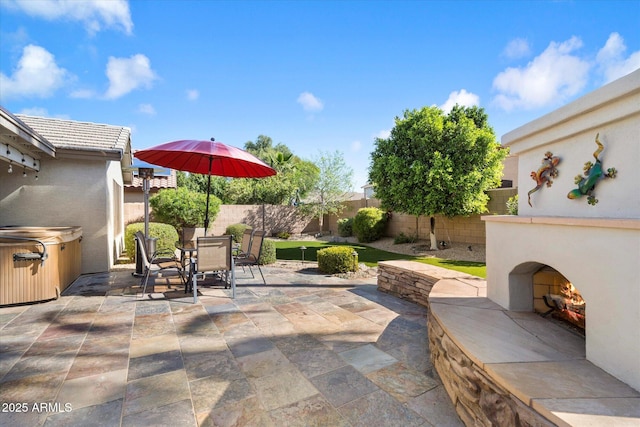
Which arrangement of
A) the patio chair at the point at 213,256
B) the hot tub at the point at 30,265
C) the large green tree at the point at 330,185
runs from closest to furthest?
the hot tub at the point at 30,265
the patio chair at the point at 213,256
the large green tree at the point at 330,185

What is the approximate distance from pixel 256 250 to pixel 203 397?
399 centimetres

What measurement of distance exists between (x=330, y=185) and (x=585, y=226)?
1708 cm

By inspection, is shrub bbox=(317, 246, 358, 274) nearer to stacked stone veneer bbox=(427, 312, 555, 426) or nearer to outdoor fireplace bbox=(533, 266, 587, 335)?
outdoor fireplace bbox=(533, 266, 587, 335)

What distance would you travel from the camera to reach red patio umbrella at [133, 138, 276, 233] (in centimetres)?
470

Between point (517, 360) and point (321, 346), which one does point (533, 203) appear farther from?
point (321, 346)

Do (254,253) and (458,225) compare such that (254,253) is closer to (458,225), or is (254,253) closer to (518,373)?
(518,373)

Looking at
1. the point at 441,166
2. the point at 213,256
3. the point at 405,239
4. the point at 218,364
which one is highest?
the point at 441,166

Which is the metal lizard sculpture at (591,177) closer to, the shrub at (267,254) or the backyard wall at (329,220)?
the shrub at (267,254)

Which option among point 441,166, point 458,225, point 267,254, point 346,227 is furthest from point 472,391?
point 346,227

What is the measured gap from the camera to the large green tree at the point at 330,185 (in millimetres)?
18922

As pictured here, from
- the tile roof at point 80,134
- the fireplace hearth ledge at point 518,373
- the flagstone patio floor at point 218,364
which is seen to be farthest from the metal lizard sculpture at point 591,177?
the tile roof at point 80,134

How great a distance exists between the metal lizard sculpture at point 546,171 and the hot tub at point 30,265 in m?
6.67

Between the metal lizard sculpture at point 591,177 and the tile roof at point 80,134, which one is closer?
the metal lizard sculpture at point 591,177

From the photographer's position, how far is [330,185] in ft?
62.1
